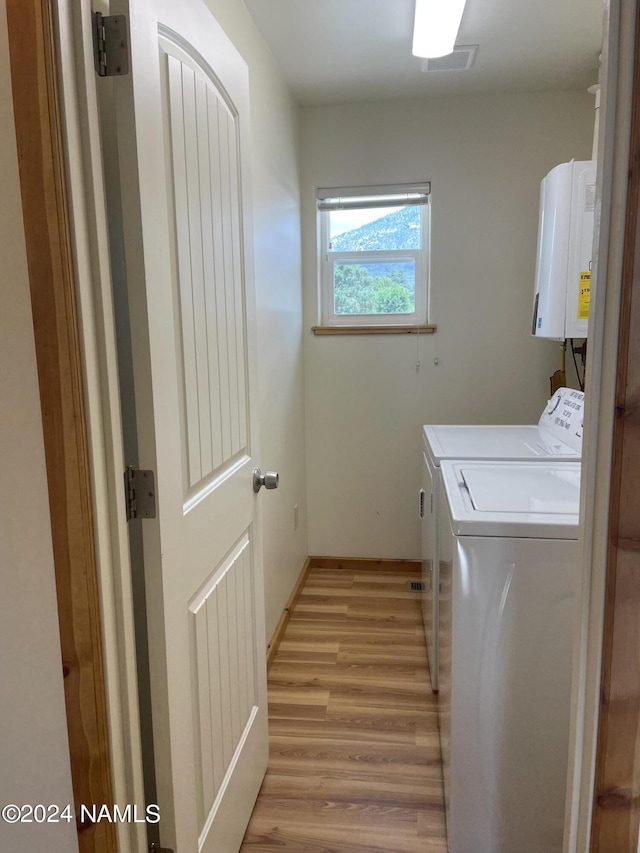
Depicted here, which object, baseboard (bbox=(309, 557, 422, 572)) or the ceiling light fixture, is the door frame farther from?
baseboard (bbox=(309, 557, 422, 572))

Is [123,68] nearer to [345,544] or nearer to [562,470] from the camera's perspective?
[562,470]

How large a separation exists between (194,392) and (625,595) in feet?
2.76

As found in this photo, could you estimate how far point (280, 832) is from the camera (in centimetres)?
157

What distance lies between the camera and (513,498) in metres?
1.55

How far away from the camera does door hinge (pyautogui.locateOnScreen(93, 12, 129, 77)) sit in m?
0.87

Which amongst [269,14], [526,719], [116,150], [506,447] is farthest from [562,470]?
[269,14]

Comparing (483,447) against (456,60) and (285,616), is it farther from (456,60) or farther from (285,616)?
(456,60)

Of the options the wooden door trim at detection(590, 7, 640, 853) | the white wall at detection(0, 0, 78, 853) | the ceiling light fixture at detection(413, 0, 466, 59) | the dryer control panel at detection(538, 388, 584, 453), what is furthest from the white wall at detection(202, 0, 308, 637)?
the wooden door trim at detection(590, 7, 640, 853)

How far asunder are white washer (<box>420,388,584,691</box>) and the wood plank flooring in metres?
0.17

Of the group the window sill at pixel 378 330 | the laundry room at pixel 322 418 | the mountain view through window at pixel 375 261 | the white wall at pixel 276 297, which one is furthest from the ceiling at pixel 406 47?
the window sill at pixel 378 330

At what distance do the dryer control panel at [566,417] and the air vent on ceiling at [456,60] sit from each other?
1455mm

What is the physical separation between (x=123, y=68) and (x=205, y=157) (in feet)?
1.16

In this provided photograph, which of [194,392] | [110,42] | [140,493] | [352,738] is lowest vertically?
[352,738]

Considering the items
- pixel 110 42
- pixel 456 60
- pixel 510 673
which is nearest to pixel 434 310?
pixel 456 60
